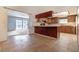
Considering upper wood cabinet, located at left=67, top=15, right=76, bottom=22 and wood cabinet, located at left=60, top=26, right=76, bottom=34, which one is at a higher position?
upper wood cabinet, located at left=67, top=15, right=76, bottom=22

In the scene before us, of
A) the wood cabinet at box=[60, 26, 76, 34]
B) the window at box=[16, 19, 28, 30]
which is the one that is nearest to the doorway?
the window at box=[16, 19, 28, 30]

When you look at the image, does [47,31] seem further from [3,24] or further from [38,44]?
[3,24]

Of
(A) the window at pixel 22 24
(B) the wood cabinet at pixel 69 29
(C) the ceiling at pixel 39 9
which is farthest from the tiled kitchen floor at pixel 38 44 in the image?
(C) the ceiling at pixel 39 9

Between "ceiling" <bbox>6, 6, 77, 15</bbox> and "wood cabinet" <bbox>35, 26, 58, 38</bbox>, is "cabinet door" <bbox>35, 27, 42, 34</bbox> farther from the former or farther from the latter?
"ceiling" <bbox>6, 6, 77, 15</bbox>

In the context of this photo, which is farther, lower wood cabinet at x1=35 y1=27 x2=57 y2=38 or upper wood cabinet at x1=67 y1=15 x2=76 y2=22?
lower wood cabinet at x1=35 y1=27 x2=57 y2=38

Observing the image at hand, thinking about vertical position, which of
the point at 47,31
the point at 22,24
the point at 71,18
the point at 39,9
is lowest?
the point at 47,31

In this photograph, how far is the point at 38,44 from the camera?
7.31ft

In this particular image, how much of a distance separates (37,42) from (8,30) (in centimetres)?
60

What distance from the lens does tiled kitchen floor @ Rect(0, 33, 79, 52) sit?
2.16 m

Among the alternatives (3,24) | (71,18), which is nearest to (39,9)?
(71,18)

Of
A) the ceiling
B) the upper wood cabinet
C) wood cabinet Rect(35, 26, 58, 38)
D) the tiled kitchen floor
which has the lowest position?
the tiled kitchen floor

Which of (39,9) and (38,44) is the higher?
(39,9)

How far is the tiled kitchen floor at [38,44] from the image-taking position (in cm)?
216

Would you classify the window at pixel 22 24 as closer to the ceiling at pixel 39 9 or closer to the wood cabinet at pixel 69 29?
the ceiling at pixel 39 9
